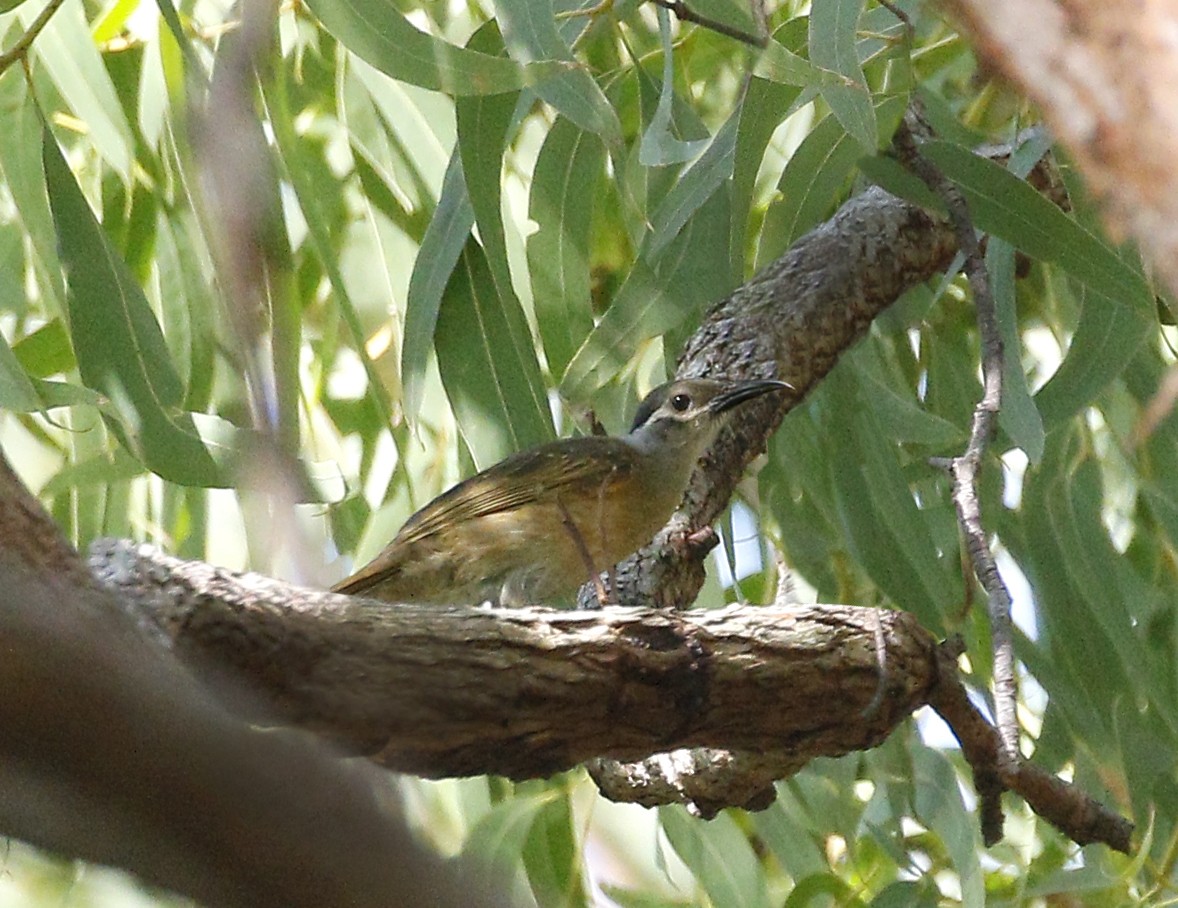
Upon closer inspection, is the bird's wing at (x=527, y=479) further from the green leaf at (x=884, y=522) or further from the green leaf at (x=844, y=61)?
the green leaf at (x=844, y=61)

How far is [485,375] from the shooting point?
285 cm

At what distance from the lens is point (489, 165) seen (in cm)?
266

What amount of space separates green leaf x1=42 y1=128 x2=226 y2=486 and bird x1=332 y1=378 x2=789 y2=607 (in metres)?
0.58

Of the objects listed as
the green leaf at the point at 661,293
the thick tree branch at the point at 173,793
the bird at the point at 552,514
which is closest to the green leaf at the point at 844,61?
the green leaf at the point at 661,293

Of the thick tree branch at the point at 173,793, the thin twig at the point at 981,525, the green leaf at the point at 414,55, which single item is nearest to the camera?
the thick tree branch at the point at 173,793

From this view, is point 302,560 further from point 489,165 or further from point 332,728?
point 489,165

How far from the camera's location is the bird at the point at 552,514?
3021 millimetres

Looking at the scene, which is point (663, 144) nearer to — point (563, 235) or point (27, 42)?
point (563, 235)

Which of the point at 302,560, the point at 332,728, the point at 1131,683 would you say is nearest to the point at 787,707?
the point at 332,728

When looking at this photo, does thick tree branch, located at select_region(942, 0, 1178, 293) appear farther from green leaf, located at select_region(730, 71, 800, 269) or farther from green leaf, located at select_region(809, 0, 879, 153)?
green leaf, located at select_region(730, 71, 800, 269)

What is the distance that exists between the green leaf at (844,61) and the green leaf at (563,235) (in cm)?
70

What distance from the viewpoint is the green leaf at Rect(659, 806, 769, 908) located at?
308 centimetres

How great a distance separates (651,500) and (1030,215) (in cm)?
91

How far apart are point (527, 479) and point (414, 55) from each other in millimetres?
1020
